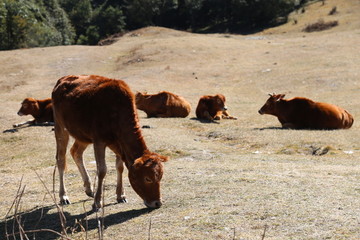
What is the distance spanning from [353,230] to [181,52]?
1390 inches

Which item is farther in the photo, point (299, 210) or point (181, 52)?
point (181, 52)

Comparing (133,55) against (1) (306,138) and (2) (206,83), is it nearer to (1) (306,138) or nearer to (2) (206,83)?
(2) (206,83)

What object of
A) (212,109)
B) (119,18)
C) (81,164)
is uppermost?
(119,18)

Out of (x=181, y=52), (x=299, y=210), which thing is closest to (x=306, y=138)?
(x=299, y=210)

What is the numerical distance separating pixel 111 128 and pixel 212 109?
12868 mm

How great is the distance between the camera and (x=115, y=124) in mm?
8062

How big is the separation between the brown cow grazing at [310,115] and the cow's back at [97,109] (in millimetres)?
10306

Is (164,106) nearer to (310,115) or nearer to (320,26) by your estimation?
(310,115)

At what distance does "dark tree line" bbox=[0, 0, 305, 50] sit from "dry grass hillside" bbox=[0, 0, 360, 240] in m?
15.4

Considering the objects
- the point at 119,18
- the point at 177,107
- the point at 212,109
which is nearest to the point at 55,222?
the point at 212,109

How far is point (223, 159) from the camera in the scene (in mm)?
12570

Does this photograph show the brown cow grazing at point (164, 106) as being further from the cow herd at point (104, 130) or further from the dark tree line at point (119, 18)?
the dark tree line at point (119, 18)

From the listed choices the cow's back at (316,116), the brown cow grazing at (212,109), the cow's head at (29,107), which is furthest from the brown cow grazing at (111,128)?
the brown cow grazing at (212,109)

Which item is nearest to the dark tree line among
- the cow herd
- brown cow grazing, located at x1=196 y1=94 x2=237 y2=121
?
brown cow grazing, located at x1=196 y1=94 x2=237 y2=121
